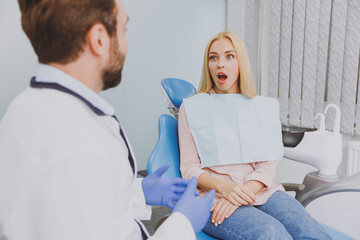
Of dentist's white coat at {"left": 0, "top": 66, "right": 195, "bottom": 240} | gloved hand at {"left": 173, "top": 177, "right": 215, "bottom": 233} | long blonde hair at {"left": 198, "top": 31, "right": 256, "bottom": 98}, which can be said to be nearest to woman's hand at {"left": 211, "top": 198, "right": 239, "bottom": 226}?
gloved hand at {"left": 173, "top": 177, "right": 215, "bottom": 233}

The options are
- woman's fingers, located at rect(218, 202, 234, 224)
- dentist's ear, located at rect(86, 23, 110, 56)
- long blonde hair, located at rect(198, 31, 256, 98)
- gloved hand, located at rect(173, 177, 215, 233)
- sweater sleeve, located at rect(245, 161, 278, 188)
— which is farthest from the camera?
long blonde hair, located at rect(198, 31, 256, 98)

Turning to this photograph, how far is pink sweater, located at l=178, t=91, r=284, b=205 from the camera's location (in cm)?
124

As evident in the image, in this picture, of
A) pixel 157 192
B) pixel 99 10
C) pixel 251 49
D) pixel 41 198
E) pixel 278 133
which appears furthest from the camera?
pixel 251 49

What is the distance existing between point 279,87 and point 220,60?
145cm

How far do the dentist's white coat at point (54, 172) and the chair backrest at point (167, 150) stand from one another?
0.70 metres

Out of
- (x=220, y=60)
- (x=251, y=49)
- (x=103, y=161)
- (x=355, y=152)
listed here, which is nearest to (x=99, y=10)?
(x=103, y=161)

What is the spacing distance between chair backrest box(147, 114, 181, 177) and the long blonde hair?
24cm

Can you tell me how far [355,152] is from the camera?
2.01 meters

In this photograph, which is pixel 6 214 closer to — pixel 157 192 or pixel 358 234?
pixel 157 192

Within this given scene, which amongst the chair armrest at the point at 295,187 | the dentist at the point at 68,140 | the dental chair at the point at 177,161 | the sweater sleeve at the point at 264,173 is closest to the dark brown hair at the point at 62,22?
the dentist at the point at 68,140

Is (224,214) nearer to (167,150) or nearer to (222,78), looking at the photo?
(167,150)

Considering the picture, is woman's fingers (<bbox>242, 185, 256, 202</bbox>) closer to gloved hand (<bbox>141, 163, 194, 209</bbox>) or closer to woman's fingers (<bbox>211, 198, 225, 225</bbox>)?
woman's fingers (<bbox>211, 198, 225, 225</bbox>)

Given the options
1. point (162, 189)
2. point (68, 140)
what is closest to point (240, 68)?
point (162, 189)

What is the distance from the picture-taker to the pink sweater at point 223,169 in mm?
1239
